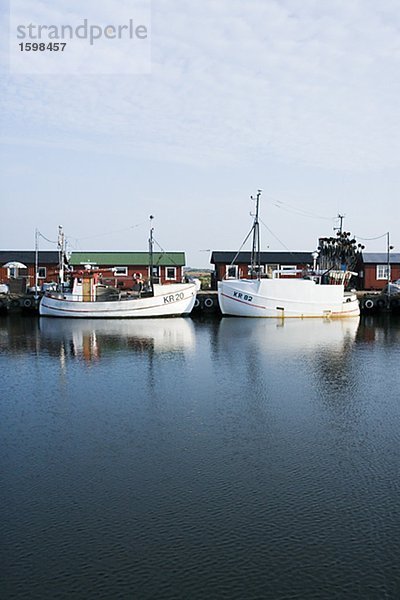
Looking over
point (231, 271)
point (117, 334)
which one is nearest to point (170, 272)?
point (231, 271)

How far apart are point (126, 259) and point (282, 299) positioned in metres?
15.4

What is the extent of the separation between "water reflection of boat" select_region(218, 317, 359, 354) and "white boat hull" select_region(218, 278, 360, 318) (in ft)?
3.02

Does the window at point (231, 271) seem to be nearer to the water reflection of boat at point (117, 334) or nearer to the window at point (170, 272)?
the window at point (170, 272)

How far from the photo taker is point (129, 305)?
32625 millimetres

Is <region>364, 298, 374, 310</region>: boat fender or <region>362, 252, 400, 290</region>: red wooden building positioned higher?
<region>362, 252, 400, 290</region>: red wooden building

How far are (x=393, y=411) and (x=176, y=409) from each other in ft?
15.9

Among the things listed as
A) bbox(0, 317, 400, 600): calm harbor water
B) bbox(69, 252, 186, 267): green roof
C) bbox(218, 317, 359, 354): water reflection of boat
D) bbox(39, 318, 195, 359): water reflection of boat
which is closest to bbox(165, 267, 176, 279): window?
bbox(69, 252, 186, 267): green roof

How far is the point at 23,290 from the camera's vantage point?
3888 cm

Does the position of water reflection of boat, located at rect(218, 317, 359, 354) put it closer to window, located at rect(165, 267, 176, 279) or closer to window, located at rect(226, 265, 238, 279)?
window, located at rect(226, 265, 238, 279)

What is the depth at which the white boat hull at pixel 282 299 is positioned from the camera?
3306cm

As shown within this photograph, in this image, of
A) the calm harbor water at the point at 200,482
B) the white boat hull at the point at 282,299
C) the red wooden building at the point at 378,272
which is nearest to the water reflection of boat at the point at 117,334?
the white boat hull at the point at 282,299

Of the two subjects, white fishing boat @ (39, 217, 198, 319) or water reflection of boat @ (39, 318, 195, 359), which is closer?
water reflection of boat @ (39, 318, 195, 359)

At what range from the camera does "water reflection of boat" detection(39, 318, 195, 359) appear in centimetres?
2233

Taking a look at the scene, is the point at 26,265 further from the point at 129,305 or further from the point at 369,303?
the point at 369,303
